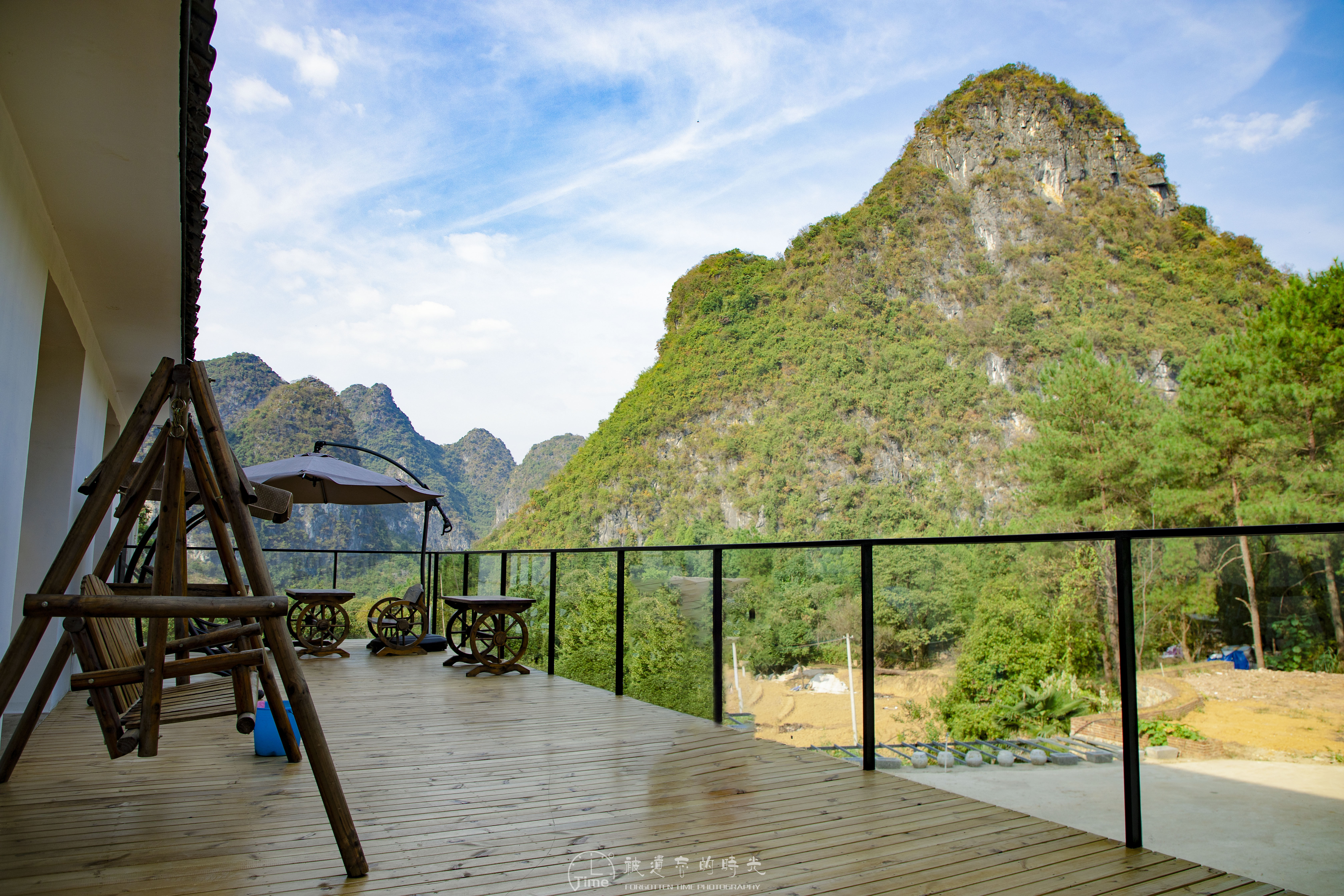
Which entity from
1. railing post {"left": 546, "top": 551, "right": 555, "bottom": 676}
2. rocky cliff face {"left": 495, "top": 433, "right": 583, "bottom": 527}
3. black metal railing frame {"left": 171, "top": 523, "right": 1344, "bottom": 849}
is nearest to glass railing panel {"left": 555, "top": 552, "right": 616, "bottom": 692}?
railing post {"left": 546, "top": 551, "right": 555, "bottom": 676}

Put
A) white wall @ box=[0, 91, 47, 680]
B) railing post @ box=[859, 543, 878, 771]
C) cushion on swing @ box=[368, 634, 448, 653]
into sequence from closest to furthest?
white wall @ box=[0, 91, 47, 680] → railing post @ box=[859, 543, 878, 771] → cushion on swing @ box=[368, 634, 448, 653]

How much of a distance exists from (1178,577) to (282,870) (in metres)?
2.63

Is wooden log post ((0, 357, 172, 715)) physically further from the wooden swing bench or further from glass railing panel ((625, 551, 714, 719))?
glass railing panel ((625, 551, 714, 719))

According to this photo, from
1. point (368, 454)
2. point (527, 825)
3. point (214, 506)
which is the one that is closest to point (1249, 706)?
point (527, 825)

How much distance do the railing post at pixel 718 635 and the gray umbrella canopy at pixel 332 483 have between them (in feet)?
11.1

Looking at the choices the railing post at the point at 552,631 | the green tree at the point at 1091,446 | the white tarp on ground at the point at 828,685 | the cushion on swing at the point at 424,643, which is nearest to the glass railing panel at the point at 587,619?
the railing post at the point at 552,631

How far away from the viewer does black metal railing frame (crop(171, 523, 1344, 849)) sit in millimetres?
2117

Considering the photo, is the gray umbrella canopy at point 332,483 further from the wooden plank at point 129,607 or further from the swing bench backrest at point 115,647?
the wooden plank at point 129,607

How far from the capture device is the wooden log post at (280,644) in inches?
73.4

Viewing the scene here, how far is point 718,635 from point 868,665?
103 centimetres

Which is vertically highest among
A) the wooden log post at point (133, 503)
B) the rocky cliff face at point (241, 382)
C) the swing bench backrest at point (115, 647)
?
the rocky cliff face at point (241, 382)

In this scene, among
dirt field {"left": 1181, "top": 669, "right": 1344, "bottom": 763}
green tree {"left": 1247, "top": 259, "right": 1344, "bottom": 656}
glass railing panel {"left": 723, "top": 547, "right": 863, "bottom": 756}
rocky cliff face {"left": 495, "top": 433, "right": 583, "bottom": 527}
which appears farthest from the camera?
rocky cliff face {"left": 495, "top": 433, "right": 583, "bottom": 527}

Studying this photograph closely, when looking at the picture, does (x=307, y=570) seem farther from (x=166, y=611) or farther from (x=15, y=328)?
(x=166, y=611)

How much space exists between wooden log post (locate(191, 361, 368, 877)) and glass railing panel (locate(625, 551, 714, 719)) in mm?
2203
